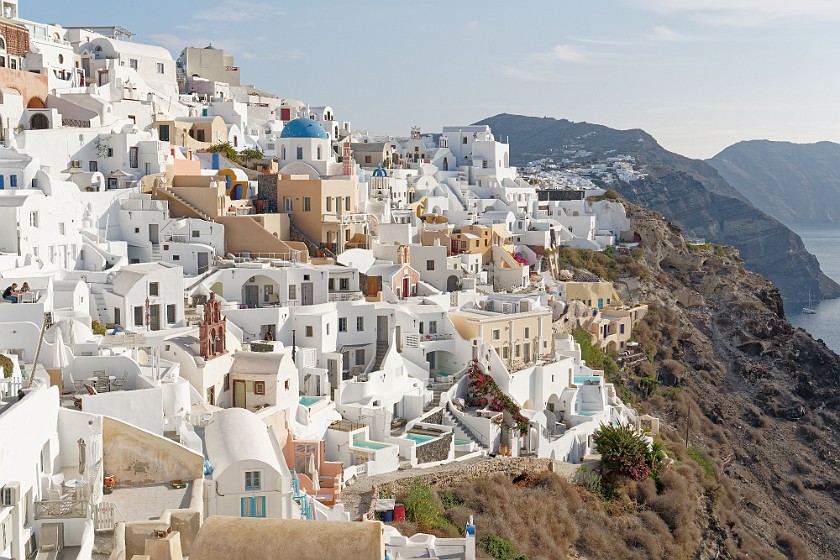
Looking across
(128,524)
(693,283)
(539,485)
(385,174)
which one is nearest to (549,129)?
(693,283)

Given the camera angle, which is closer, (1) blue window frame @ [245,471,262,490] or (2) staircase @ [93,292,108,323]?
(1) blue window frame @ [245,471,262,490]

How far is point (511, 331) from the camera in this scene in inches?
1383

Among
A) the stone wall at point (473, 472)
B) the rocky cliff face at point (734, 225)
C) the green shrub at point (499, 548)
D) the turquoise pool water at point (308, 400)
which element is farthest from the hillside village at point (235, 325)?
the rocky cliff face at point (734, 225)

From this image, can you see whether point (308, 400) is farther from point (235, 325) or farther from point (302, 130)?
point (302, 130)

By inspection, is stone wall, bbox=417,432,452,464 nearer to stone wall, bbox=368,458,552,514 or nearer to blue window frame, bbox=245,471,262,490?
stone wall, bbox=368,458,552,514

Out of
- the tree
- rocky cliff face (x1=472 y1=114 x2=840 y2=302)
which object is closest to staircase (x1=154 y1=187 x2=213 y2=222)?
the tree

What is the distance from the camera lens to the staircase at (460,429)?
1153 inches

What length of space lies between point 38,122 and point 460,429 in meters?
20.8

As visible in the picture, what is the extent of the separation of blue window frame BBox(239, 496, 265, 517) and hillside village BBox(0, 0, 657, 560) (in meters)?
0.04

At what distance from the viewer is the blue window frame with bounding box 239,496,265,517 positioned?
1797 cm

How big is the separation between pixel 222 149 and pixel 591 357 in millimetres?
19106

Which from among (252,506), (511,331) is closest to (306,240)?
(511,331)

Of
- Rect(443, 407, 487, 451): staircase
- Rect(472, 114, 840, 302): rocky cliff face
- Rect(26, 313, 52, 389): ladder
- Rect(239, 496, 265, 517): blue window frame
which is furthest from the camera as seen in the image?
Rect(472, 114, 840, 302): rocky cliff face

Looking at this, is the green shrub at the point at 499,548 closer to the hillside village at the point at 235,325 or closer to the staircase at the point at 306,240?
the hillside village at the point at 235,325
